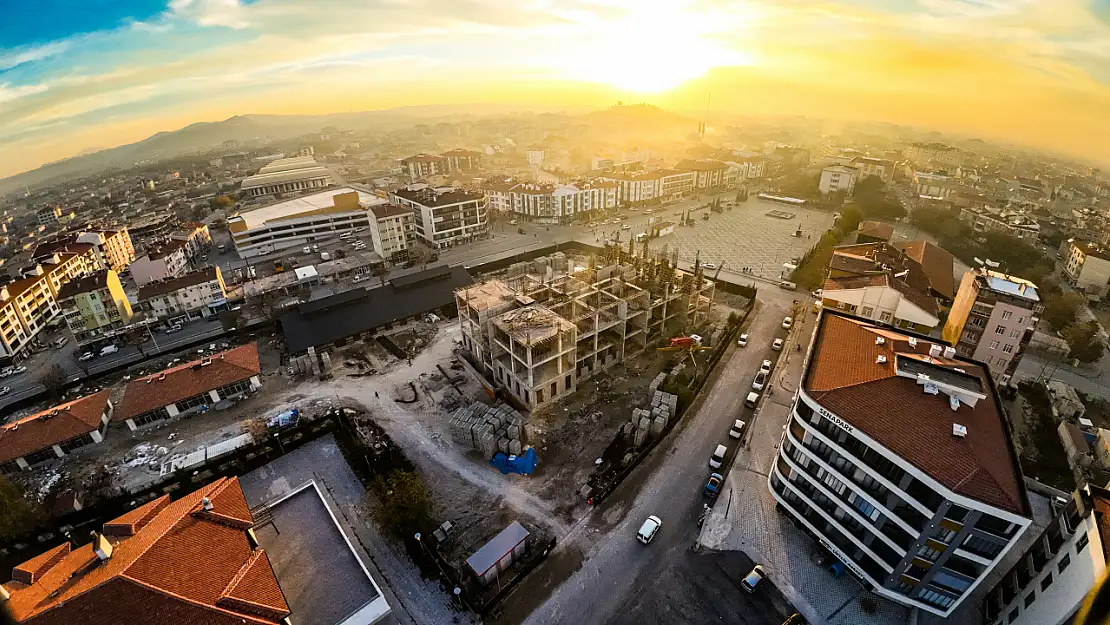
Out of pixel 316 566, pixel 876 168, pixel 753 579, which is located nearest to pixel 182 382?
pixel 316 566

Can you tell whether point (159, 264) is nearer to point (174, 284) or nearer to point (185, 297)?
point (174, 284)

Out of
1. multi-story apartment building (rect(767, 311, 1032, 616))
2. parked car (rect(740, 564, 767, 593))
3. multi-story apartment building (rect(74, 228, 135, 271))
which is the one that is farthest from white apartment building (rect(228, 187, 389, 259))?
parked car (rect(740, 564, 767, 593))

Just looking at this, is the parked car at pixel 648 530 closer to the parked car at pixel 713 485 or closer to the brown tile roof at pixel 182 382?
the parked car at pixel 713 485

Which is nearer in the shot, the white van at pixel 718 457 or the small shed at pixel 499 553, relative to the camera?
the small shed at pixel 499 553

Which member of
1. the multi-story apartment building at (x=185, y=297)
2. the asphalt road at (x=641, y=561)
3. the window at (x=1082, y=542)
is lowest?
the asphalt road at (x=641, y=561)

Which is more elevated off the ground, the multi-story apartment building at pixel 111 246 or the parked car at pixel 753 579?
the multi-story apartment building at pixel 111 246

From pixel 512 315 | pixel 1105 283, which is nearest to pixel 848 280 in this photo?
pixel 512 315

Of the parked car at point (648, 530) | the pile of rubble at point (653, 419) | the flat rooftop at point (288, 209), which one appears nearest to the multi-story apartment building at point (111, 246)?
the flat rooftop at point (288, 209)

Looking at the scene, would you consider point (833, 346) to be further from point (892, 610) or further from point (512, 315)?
point (512, 315)
